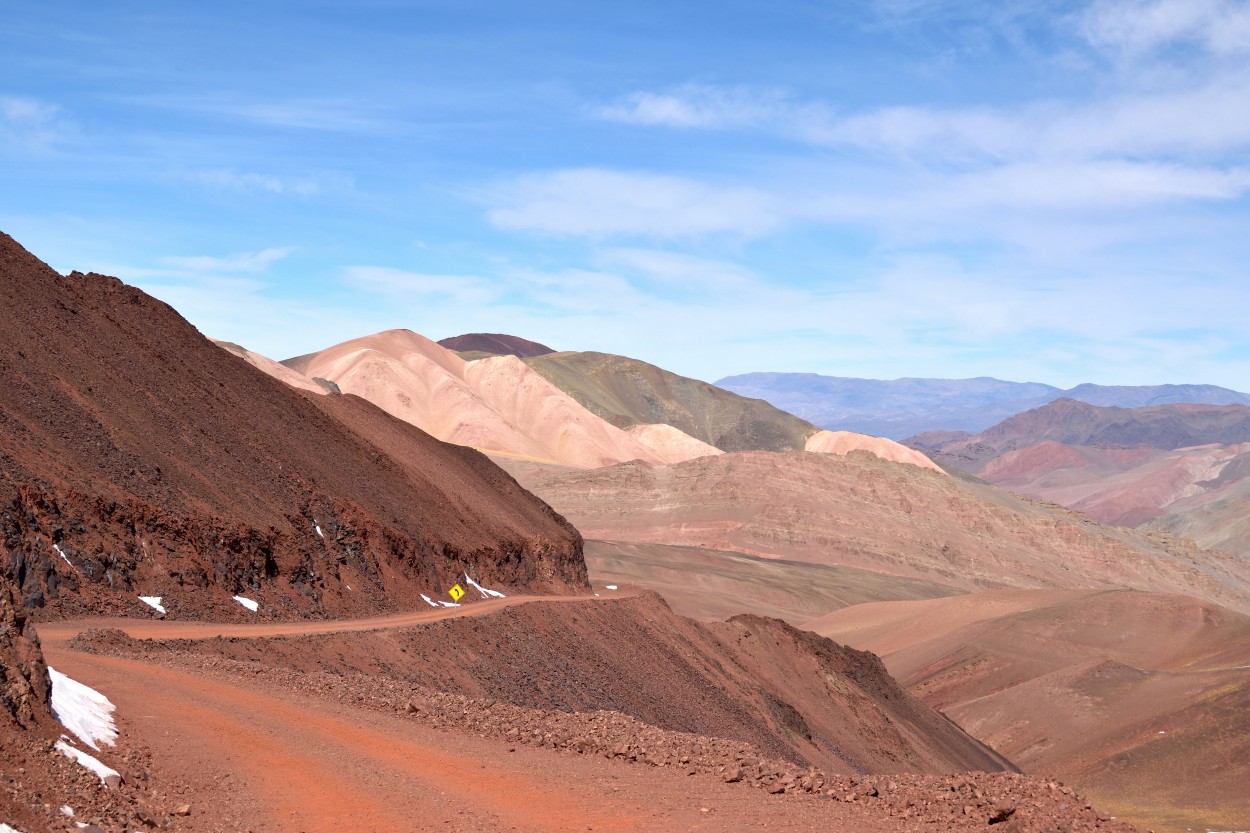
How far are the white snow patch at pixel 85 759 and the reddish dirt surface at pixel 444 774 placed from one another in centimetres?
39

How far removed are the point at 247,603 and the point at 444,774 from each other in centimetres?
1399

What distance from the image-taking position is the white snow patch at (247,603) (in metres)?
25.4

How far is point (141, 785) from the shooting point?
10.5 metres

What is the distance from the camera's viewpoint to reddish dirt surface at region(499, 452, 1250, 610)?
11312cm

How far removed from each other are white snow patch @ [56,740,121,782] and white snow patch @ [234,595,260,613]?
15.5 metres

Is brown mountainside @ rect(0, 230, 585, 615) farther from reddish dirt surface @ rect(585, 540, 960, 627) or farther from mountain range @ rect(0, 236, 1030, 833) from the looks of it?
reddish dirt surface @ rect(585, 540, 960, 627)

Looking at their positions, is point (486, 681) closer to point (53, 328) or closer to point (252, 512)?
point (252, 512)

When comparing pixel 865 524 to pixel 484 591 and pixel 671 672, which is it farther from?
pixel 671 672

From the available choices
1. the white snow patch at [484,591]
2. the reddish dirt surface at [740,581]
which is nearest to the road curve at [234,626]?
the white snow patch at [484,591]

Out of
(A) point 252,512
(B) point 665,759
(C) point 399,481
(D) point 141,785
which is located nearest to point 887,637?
(C) point 399,481

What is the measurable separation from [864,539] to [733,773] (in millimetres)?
104079

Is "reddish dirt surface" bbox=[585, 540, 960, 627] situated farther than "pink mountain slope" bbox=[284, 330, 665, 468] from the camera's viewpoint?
No

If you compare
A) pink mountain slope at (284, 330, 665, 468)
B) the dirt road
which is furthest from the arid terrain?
pink mountain slope at (284, 330, 665, 468)

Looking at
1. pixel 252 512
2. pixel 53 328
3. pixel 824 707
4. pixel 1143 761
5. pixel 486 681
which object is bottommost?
pixel 1143 761
